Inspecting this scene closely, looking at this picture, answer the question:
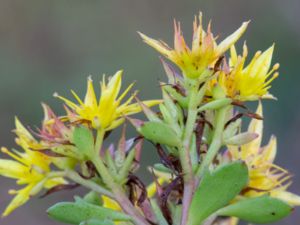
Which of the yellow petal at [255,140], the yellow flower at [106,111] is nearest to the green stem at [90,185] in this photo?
the yellow flower at [106,111]

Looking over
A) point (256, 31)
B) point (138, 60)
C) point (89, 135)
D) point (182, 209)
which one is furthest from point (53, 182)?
point (256, 31)

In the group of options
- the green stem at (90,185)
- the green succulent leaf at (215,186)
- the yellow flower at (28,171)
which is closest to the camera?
the green succulent leaf at (215,186)

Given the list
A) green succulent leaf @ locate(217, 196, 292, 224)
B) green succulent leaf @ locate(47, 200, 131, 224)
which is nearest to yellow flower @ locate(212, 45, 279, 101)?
green succulent leaf @ locate(217, 196, 292, 224)

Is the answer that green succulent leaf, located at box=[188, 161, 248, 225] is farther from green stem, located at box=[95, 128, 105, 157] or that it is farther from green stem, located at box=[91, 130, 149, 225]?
green stem, located at box=[95, 128, 105, 157]

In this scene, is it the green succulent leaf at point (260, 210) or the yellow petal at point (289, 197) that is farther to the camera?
the yellow petal at point (289, 197)

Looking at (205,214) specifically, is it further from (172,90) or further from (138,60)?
(138,60)

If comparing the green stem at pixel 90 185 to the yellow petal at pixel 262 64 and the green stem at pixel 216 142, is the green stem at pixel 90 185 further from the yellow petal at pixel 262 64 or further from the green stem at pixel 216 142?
the yellow petal at pixel 262 64

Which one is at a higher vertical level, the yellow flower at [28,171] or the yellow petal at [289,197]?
the yellow flower at [28,171]

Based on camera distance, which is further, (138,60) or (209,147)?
(138,60)
